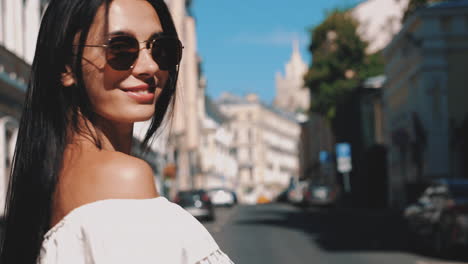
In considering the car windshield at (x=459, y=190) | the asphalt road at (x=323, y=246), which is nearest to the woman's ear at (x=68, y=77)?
the asphalt road at (x=323, y=246)

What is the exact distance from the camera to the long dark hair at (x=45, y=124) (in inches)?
59.8

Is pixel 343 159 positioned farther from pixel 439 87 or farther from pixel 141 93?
pixel 141 93

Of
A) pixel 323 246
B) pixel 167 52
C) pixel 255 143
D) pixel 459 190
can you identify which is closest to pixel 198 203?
pixel 323 246

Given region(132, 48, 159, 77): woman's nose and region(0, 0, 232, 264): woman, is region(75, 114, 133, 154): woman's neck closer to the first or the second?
region(0, 0, 232, 264): woman

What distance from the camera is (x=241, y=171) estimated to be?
153125 mm

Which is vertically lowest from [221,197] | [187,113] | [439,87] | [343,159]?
[221,197]

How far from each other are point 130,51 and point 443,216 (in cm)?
1482

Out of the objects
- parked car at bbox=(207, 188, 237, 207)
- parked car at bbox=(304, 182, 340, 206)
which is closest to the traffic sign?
parked car at bbox=(304, 182, 340, 206)

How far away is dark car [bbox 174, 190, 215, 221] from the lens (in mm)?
33750

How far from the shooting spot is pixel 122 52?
153 cm

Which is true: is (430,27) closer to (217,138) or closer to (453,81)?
(453,81)

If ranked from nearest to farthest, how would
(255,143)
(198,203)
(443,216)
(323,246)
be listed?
(443,216), (323,246), (198,203), (255,143)

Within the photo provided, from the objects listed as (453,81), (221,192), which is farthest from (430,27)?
(221,192)

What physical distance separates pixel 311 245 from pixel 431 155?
744 inches
